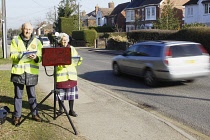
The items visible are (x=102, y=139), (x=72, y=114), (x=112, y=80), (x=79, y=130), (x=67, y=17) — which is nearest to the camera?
(x=102, y=139)

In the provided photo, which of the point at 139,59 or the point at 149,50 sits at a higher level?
the point at 149,50

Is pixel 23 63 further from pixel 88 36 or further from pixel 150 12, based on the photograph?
pixel 150 12

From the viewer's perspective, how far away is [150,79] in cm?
1040

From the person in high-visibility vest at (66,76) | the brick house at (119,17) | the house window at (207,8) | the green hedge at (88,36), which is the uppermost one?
the brick house at (119,17)

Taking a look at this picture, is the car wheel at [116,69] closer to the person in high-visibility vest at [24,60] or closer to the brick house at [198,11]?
the person in high-visibility vest at [24,60]

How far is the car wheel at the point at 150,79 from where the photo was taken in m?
10.3

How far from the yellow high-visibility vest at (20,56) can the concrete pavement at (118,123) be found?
4.55 feet

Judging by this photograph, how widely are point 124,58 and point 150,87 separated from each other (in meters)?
2.47

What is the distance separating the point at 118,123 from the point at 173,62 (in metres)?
4.58

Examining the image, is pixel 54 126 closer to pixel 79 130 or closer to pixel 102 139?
pixel 79 130

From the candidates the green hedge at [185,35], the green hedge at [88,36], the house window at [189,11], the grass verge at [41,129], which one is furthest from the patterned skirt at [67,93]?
the house window at [189,11]

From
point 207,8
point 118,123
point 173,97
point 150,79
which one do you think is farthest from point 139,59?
point 207,8

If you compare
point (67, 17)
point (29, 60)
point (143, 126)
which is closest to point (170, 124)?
point (143, 126)

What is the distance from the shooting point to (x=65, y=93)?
6.04 metres
